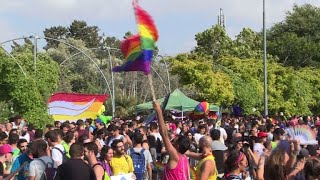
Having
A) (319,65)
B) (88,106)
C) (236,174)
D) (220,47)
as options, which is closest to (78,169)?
(236,174)

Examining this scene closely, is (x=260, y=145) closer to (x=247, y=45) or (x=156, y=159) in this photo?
(x=156, y=159)

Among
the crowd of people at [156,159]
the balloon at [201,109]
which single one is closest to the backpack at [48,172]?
the crowd of people at [156,159]

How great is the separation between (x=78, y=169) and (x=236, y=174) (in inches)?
72.7

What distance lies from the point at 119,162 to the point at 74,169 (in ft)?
10.8

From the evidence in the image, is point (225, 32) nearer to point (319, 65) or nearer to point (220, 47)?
point (220, 47)

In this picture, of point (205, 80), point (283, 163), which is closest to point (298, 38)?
point (205, 80)

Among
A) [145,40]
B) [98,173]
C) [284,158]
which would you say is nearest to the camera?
[284,158]

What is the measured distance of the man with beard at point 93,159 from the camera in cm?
1018

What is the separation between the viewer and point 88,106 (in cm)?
2827

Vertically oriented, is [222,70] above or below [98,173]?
above

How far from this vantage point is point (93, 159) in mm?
10523

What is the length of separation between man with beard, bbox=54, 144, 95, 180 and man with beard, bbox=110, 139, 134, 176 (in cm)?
301

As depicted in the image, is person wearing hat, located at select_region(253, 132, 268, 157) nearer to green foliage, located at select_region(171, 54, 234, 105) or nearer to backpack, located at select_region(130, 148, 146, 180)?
backpack, located at select_region(130, 148, 146, 180)

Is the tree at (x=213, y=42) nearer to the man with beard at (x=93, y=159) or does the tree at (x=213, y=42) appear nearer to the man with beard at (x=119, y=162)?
the man with beard at (x=119, y=162)
